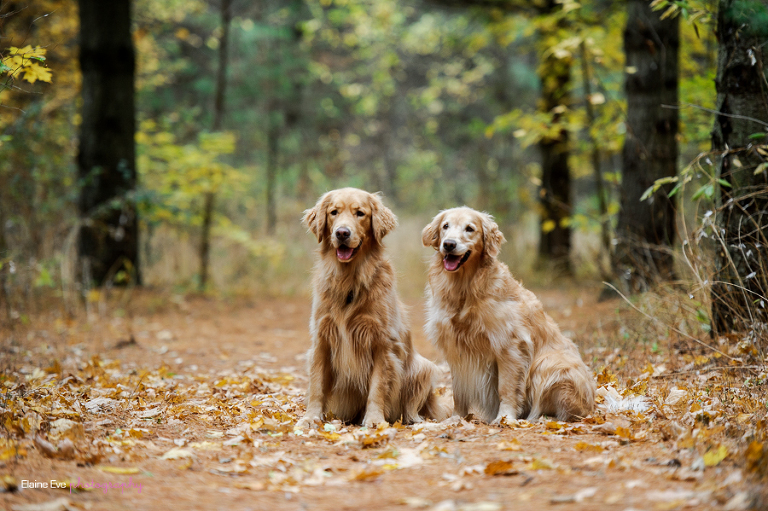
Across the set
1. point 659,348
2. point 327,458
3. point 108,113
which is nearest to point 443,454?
point 327,458

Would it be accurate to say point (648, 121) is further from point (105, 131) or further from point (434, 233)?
point (105, 131)

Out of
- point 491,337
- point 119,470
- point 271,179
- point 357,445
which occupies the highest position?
point 271,179

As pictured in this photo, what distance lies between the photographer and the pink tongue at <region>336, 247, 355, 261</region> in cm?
395

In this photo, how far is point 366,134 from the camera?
2267 cm

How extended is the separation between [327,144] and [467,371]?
17613 mm

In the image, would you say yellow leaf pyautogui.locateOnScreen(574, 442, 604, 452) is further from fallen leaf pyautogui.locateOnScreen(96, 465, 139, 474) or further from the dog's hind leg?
fallen leaf pyautogui.locateOnScreen(96, 465, 139, 474)

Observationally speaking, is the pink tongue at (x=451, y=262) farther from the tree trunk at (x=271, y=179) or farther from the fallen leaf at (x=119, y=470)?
the tree trunk at (x=271, y=179)

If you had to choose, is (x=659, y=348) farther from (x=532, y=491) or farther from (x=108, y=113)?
(x=108, y=113)

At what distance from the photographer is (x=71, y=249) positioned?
8.20 meters

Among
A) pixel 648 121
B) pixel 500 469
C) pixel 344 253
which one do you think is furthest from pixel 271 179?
pixel 500 469

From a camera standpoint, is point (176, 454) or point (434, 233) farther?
point (434, 233)

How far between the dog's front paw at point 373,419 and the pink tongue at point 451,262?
1098 millimetres

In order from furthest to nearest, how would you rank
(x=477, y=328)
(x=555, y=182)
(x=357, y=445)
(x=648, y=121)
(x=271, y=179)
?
(x=271, y=179) < (x=555, y=182) < (x=648, y=121) < (x=477, y=328) < (x=357, y=445)

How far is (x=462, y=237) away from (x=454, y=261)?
187 millimetres
